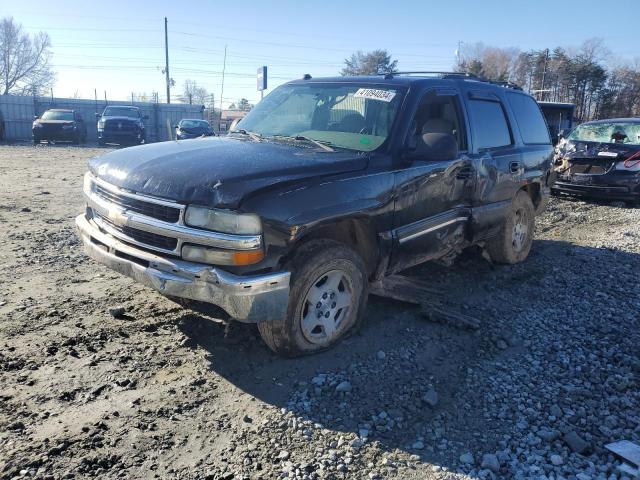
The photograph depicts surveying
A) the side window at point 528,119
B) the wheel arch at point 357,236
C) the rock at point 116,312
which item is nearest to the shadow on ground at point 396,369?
the rock at point 116,312

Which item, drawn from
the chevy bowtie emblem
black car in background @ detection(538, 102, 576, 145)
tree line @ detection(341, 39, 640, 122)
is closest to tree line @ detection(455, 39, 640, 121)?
tree line @ detection(341, 39, 640, 122)

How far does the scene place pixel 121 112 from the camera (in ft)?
81.3

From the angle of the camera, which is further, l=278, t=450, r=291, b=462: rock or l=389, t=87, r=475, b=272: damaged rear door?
l=389, t=87, r=475, b=272: damaged rear door

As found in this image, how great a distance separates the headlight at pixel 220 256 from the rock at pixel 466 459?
156cm

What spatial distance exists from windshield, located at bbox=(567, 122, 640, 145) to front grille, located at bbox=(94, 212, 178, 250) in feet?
32.8

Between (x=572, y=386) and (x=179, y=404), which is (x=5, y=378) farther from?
(x=572, y=386)

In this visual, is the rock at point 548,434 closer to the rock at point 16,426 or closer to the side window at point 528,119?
the rock at point 16,426

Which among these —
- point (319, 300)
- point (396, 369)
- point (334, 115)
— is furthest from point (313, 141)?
point (396, 369)

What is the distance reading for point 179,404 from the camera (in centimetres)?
302

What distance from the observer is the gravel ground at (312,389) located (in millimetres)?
2617

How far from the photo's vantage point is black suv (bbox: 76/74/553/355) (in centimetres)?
308

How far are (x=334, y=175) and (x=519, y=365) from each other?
1907 mm

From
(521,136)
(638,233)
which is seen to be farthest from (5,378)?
(638,233)

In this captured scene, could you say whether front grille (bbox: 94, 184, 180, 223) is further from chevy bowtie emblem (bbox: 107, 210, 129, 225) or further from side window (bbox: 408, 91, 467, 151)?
side window (bbox: 408, 91, 467, 151)
